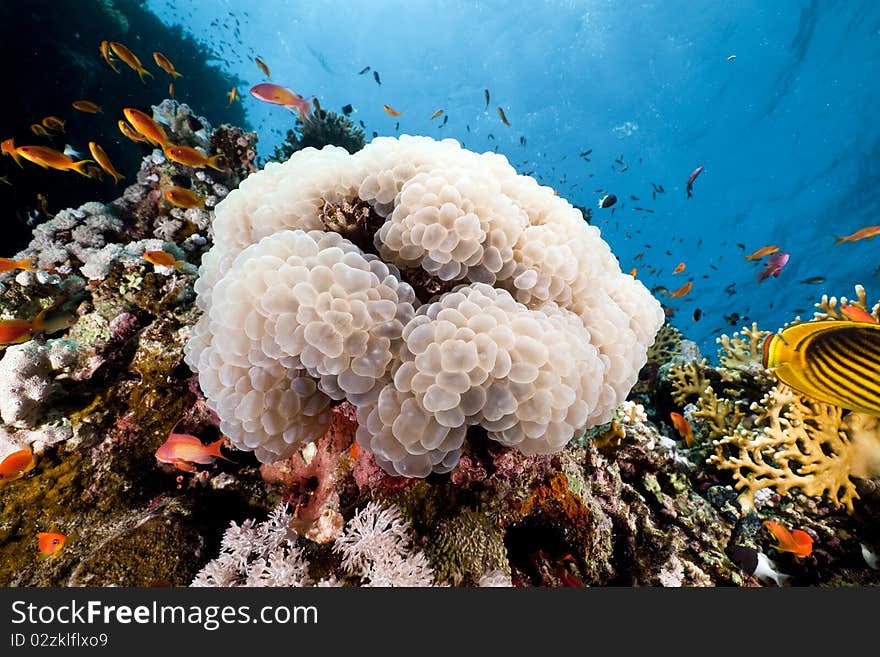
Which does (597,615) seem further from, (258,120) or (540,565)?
(258,120)

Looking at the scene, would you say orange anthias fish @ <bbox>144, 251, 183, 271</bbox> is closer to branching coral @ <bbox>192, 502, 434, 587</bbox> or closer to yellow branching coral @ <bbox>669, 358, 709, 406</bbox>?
branching coral @ <bbox>192, 502, 434, 587</bbox>

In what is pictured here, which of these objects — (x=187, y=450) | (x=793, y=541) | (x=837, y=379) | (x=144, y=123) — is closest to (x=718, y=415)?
(x=793, y=541)

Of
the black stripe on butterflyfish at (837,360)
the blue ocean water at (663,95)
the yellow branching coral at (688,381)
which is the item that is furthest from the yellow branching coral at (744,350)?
the blue ocean water at (663,95)

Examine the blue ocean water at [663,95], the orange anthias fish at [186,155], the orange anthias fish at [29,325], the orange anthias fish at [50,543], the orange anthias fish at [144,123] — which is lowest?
the orange anthias fish at [50,543]

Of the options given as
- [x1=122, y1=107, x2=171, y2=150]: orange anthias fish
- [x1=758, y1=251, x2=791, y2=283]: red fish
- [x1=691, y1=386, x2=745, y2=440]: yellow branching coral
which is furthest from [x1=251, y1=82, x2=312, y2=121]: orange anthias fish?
[x1=758, y1=251, x2=791, y2=283]: red fish

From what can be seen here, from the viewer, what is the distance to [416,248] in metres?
2.03

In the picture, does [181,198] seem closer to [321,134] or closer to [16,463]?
[16,463]

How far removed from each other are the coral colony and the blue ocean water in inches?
565

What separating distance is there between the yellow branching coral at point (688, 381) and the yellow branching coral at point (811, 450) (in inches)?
55.6

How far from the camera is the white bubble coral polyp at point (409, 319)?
65.6 inches

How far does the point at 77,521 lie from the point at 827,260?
41.4 meters

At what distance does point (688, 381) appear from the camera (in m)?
5.47

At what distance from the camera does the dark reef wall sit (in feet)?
31.1

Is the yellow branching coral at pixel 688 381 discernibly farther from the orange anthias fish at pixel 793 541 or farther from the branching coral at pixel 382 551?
the branching coral at pixel 382 551
